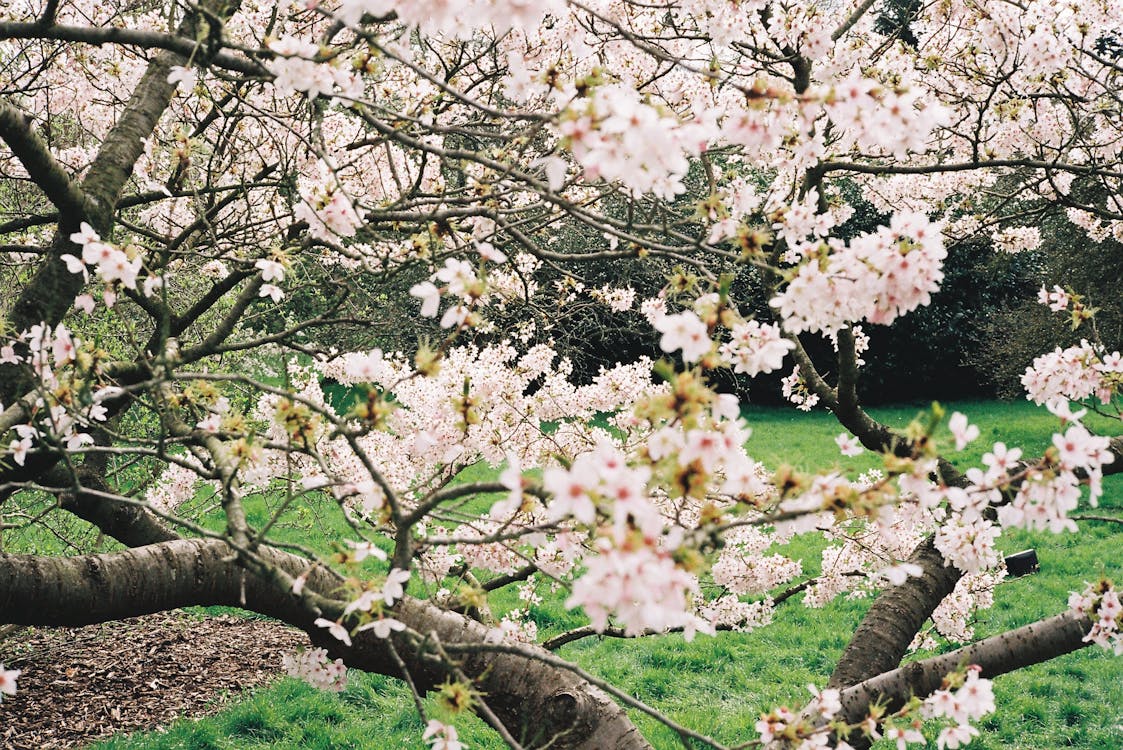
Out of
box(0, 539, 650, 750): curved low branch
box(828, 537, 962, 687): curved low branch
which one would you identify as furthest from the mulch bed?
box(828, 537, 962, 687): curved low branch

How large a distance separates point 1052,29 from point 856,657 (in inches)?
121

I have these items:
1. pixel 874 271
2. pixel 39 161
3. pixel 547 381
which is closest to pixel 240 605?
pixel 39 161

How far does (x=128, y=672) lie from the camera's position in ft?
18.6

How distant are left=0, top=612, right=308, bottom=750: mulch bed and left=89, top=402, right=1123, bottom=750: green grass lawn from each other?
13.0 inches

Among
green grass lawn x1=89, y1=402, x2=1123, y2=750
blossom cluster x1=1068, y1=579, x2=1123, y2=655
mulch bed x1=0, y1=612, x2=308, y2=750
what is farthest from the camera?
mulch bed x1=0, y1=612, x2=308, y2=750

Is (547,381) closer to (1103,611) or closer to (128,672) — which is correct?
(1103,611)

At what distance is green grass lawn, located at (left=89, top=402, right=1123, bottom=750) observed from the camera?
4.70 meters

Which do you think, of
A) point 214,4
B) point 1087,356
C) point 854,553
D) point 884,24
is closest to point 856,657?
point 1087,356

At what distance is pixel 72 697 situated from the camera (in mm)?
5258

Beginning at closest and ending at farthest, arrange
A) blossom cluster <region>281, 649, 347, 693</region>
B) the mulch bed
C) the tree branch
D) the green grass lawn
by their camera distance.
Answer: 1. the tree branch
2. blossom cluster <region>281, 649, 347, 693</region>
3. the green grass lawn
4. the mulch bed

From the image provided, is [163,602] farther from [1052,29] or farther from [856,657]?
[1052,29]

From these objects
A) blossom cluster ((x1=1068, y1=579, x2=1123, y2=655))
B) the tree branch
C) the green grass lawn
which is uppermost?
the tree branch

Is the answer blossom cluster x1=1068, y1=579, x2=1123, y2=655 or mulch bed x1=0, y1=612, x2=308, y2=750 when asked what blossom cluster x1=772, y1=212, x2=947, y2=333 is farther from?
mulch bed x1=0, y1=612, x2=308, y2=750

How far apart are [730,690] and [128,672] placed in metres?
4.07
